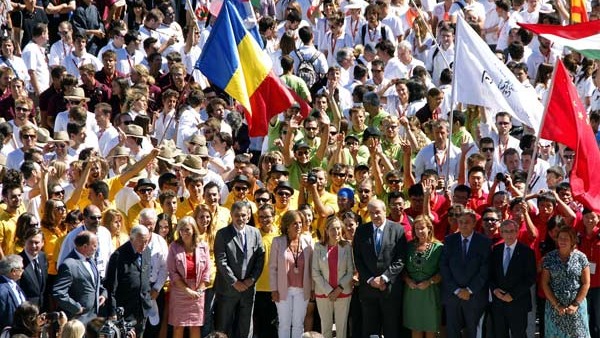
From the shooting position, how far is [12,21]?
26.5 meters

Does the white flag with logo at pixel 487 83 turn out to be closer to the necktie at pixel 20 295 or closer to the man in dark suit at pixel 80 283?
the man in dark suit at pixel 80 283

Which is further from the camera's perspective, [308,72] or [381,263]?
[308,72]

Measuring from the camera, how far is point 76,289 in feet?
59.7

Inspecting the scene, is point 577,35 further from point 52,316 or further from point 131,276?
point 52,316

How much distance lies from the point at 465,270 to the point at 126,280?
359 centimetres

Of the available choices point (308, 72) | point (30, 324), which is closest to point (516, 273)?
point (30, 324)

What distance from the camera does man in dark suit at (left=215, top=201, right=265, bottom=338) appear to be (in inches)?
752

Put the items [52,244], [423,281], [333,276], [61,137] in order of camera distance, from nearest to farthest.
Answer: [52,244] < [423,281] < [333,276] < [61,137]

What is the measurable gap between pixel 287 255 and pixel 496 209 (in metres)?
2.33

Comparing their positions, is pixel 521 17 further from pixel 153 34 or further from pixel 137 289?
pixel 137 289

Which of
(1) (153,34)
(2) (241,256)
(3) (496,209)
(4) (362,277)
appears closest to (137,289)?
(2) (241,256)

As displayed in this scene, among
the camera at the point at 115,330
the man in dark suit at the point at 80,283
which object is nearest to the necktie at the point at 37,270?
the man in dark suit at the point at 80,283

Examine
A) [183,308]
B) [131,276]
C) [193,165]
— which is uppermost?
[193,165]

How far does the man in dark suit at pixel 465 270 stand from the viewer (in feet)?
62.5
